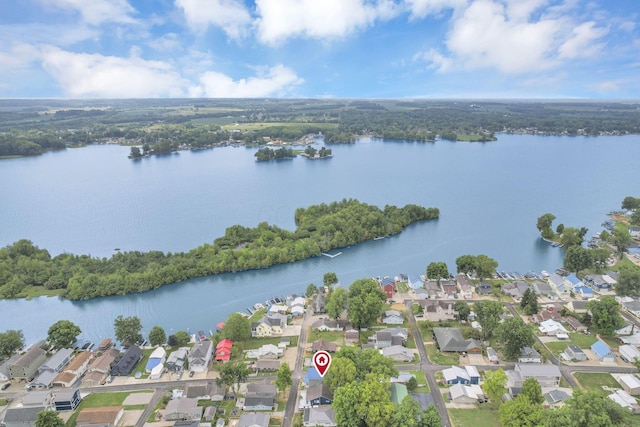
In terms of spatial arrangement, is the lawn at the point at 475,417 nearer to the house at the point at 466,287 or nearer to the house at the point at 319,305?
the house at the point at 319,305

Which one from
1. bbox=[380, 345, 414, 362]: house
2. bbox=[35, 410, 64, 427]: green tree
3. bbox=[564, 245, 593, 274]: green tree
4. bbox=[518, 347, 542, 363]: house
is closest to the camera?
bbox=[35, 410, 64, 427]: green tree

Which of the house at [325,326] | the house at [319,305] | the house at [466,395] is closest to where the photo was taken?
the house at [466,395]

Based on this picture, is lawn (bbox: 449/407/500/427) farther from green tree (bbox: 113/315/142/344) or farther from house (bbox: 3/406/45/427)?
house (bbox: 3/406/45/427)

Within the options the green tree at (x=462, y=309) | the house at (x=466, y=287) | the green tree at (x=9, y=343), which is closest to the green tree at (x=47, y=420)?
the green tree at (x=9, y=343)

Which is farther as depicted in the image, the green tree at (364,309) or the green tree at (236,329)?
the green tree at (364,309)

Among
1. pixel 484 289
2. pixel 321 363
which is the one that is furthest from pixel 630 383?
pixel 321 363

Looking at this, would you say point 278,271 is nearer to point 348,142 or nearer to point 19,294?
point 19,294

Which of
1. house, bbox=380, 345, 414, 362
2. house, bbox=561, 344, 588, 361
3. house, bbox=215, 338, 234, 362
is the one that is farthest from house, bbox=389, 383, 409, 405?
house, bbox=561, 344, 588, 361

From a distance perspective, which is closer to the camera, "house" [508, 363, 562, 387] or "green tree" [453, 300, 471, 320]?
"house" [508, 363, 562, 387]
